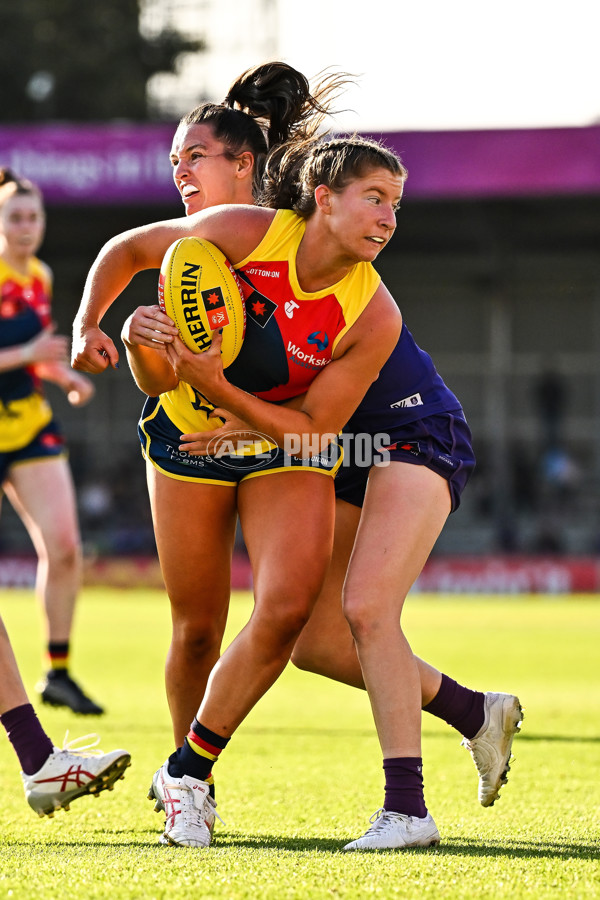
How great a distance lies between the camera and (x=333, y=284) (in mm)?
3959

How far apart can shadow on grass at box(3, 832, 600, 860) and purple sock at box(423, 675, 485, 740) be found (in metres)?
0.63

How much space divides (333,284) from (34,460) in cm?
372

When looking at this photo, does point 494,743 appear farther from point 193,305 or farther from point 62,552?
point 62,552

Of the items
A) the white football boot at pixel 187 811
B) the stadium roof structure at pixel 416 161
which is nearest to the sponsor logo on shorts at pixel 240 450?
the white football boot at pixel 187 811

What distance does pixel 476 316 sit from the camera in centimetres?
2620

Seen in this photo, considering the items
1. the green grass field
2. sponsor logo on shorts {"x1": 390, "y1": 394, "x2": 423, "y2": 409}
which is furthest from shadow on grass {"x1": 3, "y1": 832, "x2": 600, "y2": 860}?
sponsor logo on shorts {"x1": 390, "y1": 394, "x2": 423, "y2": 409}

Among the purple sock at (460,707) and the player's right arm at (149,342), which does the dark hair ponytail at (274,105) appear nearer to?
the player's right arm at (149,342)

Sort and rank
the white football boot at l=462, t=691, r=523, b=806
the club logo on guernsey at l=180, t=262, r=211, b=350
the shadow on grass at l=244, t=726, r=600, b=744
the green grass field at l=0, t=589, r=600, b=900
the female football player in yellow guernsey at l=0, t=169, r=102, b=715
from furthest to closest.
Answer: the female football player in yellow guernsey at l=0, t=169, r=102, b=715 < the shadow on grass at l=244, t=726, r=600, b=744 < the white football boot at l=462, t=691, r=523, b=806 < the club logo on guernsey at l=180, t=262, r=211, b=350 < the green grass field at l=0, t=589, r=600, b=900

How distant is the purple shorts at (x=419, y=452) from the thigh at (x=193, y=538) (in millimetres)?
433

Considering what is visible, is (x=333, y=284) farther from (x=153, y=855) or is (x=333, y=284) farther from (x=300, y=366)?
(x=153, y=855)

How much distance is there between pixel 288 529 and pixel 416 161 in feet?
57.0

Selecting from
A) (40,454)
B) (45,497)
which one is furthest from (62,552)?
(40,454)

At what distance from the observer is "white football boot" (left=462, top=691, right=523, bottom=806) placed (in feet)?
14.2

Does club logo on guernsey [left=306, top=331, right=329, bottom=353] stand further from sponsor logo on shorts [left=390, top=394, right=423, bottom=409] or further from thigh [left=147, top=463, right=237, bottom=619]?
thigh [left=147, top=463, right=237, bottom=619]
